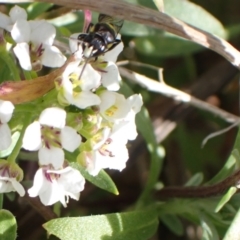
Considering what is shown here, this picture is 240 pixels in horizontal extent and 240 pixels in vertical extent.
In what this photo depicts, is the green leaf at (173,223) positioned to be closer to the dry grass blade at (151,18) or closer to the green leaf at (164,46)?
the dry grass blade at (151,18)

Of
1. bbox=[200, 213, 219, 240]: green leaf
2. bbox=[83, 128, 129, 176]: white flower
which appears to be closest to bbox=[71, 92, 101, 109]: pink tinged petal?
bbox=[83, 128, 129, 176]: white flower

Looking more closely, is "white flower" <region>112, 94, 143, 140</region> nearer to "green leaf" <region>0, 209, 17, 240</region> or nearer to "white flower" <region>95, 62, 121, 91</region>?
"white flower" <region>95, 62, 121, 91</region>

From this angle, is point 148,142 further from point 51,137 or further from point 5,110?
point 5,110

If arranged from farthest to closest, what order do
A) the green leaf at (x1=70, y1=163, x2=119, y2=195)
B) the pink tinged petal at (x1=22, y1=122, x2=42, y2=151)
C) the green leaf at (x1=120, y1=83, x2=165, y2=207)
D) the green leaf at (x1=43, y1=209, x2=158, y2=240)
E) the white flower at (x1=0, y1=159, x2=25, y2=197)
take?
the green leaf at (x1=120, y1=83, x2=165, y2=207)
the green leaf at (x1=70, y1=163, x2=119, y2=195)
the green leaf at (x1=43, y1=209, x2=158, y2=240)
the white flower at (x1=0, y1=159, x2=25, y2=197)
the pink tinged petal at (x1=22, y1=122, x2=42, y2=151)

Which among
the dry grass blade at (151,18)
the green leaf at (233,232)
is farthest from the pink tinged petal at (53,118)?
the green leaf at (233,232)

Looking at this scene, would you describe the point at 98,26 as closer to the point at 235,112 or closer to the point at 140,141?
the point at 140,141

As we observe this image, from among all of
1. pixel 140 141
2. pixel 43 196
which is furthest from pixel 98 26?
pixel 140 141

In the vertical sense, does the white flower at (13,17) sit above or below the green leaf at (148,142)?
above
